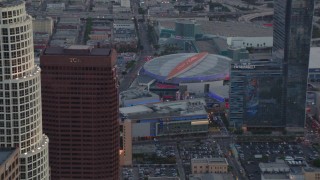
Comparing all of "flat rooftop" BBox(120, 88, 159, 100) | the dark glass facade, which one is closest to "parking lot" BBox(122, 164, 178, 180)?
the dark glass facade

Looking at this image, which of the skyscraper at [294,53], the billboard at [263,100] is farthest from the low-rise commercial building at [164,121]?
the skyscraper at [294,53]

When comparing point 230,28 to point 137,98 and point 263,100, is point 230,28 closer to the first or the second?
point 137,98

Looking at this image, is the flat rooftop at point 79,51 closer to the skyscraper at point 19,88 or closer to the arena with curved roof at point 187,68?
the skyscraper at point 19,88

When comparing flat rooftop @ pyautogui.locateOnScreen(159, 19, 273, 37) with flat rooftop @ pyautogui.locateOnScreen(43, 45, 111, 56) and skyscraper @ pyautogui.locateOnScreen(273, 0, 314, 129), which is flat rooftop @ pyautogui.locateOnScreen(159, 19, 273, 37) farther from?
flat rooftop @ pyautogui.locateOnScreen(43, 45, 111, 56)

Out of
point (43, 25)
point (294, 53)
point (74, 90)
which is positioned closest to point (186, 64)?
point (294, 53)

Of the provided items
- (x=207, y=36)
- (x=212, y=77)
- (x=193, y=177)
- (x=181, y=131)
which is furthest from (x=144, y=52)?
(x=193, y=177)

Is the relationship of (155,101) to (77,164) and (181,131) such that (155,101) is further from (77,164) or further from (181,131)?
(77,164)
